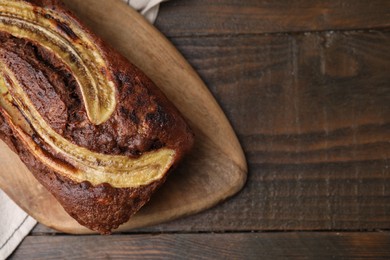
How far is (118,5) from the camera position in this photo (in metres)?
1.68

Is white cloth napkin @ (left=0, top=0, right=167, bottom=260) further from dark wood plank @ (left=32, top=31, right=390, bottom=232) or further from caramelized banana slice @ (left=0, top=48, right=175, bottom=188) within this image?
dark wood plank @ (left=32, top=31, right=390, bottom=232)

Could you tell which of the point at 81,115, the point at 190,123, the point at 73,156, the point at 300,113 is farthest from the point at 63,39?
the point at 300,113

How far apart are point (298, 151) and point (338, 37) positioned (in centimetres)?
41

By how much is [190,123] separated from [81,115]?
391 millimetres

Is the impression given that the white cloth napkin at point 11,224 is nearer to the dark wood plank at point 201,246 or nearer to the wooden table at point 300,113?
the dark wood plank at point 201,246

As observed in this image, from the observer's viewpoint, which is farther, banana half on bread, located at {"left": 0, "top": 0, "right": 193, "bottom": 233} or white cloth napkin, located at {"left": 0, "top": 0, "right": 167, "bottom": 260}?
white cloth napkin, located at {"left": 0, "top": 0, "right": 167, "bottom": 260}

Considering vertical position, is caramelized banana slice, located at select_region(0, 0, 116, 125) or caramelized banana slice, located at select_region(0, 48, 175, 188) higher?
caramelized banana slice, located at select_region(0, 0, 116, 125)

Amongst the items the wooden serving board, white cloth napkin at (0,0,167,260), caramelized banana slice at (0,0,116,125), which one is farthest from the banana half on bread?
white cloth napkin at (0,0,167,260)

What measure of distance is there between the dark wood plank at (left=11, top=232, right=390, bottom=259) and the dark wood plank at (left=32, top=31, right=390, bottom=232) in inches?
1.7

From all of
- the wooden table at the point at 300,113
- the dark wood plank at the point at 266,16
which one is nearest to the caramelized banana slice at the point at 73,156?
the wooden table at the point at 300,113

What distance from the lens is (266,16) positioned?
1.72m

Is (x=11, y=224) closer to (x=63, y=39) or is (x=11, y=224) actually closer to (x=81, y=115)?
(x=81, y=115)

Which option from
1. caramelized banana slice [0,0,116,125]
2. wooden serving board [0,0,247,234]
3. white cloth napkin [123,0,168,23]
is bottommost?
wooden serving board [0,0,247,234]

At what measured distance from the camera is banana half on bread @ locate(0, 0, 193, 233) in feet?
4.76
